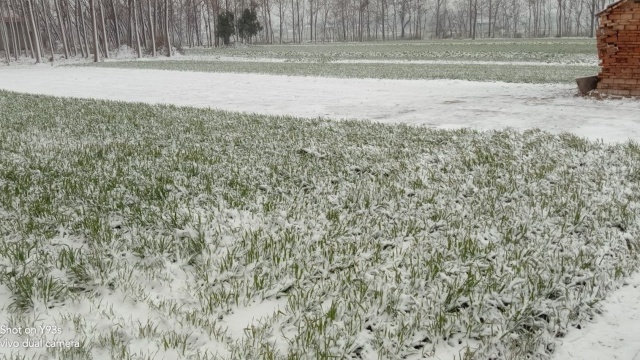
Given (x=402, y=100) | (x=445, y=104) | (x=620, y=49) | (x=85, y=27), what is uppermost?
(x=85, y=27)

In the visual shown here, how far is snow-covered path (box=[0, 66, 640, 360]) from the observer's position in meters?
2.94

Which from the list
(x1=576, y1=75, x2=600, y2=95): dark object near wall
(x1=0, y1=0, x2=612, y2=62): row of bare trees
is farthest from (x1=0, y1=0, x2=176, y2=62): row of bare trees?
(x1=576, y1=75, x2=600, y2=95): dark object near wall

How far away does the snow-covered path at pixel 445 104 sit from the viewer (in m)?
2.94

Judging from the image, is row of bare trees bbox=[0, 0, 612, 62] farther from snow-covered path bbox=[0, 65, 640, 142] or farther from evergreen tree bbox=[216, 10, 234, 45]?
snow-covered path bbox=[0, 65, 640, 142]

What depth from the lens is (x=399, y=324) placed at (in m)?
2.83

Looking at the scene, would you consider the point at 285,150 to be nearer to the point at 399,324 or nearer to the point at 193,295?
the point at 193,295

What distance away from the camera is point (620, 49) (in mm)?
12992

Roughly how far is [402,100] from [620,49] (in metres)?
6.48

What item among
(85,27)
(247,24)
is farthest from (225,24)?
(85,27)

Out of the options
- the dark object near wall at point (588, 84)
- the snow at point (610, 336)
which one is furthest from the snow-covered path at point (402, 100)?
the snow at point (610, 336)

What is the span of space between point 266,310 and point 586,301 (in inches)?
89.5

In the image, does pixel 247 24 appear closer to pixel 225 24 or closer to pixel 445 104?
pixel 225 24

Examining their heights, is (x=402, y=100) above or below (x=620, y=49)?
below

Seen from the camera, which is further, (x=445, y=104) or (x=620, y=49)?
(x=445, y=104)
